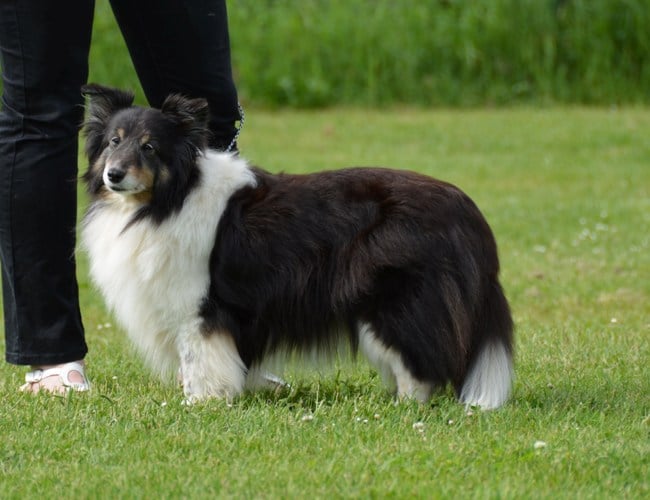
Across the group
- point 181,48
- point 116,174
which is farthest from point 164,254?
point 181,48

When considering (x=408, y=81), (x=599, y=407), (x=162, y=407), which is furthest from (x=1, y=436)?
(x=408, y=81)

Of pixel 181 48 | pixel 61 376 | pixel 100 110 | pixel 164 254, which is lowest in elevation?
pixel 61 376

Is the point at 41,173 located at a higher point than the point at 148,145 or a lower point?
lower

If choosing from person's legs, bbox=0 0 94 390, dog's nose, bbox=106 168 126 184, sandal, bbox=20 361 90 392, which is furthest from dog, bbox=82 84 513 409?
sandal, bbox=20 361 90 392

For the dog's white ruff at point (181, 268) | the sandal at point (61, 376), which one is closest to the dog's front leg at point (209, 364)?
the dog's white ruff at point (181, 268)

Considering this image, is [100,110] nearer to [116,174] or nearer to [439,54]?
[116,174]

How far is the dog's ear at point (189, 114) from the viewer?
4457 millimetres

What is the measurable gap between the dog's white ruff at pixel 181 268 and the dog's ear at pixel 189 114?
Answer: 105 millimetres

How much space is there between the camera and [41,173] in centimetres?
467

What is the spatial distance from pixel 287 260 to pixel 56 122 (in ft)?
3.56

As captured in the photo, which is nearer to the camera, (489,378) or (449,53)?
(489,378)

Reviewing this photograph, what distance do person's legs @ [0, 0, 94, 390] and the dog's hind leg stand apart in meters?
1.24

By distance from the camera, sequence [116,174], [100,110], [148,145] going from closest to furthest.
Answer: [116,174] < [148,145] < [100,110]

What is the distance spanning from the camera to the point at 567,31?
14.4 metres
